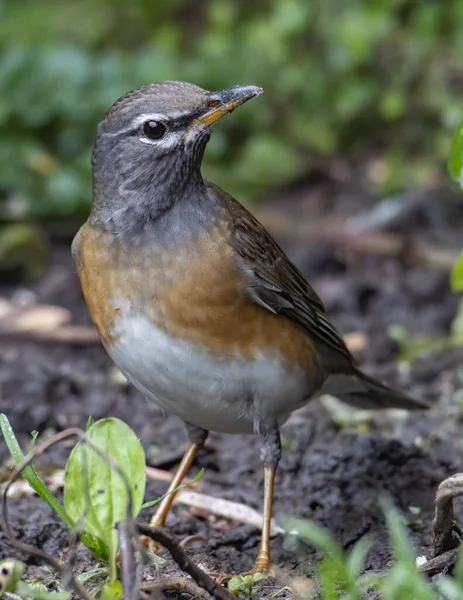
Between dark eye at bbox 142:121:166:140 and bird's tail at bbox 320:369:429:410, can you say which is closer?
dark eye at bbox 142:121:166:140

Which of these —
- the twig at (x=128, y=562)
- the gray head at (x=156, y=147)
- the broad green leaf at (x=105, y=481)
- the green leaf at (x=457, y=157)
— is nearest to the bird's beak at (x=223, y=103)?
the gray head at (x=156, y=147)

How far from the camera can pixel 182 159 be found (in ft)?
14.7

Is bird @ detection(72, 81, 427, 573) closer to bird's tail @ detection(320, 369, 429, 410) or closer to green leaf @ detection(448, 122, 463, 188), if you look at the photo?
bird's tail @ detection(320, 369, 429, 410)

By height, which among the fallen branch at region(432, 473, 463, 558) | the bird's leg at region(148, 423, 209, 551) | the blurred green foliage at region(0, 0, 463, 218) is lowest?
the fallen branch at region(432, 473, 463, 558)

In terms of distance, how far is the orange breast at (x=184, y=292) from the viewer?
14.1 ft

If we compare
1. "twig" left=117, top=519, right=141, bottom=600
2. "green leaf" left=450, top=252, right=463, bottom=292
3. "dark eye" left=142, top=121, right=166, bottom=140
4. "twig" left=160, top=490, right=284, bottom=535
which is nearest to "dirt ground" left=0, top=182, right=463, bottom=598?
"twig" left=160, top=490, right=284, bottom=535

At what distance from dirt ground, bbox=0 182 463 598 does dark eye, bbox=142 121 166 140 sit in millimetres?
1747

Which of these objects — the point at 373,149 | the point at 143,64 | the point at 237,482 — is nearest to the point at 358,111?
the point at 373,149

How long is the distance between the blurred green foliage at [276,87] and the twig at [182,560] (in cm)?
575

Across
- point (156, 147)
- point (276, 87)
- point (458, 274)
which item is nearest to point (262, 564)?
point (458, 274)

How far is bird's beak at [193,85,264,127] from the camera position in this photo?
436cm

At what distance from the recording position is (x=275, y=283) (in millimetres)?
4777

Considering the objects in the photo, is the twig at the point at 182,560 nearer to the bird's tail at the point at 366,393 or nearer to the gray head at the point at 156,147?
the gray head at the point at 156,147

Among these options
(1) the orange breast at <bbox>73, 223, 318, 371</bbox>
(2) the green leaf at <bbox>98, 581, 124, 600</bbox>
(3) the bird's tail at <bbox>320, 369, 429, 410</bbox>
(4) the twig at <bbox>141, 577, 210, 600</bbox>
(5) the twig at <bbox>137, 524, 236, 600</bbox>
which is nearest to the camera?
(5) the twig at <bbox>137, 524, 236, 600</bbox>
